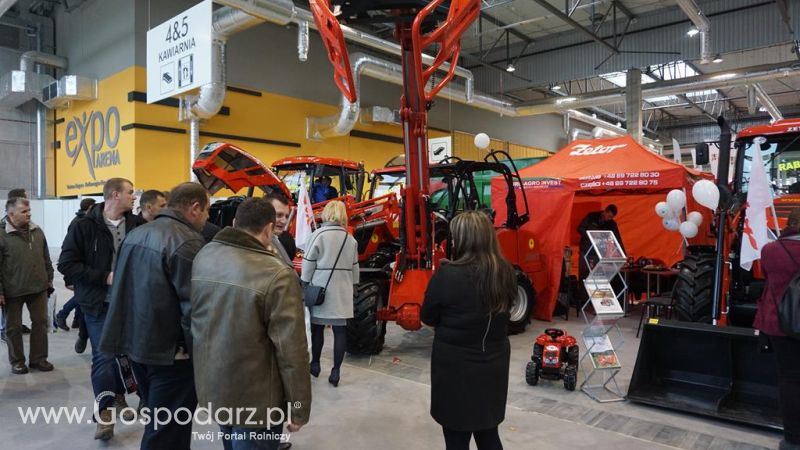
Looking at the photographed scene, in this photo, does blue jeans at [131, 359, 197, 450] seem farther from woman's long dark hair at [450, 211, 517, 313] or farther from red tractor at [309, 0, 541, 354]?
red tractor at [309, 0, 541, 354]

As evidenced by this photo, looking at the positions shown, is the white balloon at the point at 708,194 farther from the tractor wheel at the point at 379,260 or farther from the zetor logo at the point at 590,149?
the zetor logo at the point at 590,149

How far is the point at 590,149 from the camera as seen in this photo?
951 centimetres

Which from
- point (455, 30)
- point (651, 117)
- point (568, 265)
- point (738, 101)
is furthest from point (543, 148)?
point (455, 30)

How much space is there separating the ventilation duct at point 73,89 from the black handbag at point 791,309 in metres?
13.7

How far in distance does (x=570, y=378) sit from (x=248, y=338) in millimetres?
3389

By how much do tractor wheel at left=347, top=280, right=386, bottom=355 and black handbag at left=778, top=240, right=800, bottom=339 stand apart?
340cm

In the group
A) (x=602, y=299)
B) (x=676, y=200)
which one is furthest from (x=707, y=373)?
(x=676, y=200)

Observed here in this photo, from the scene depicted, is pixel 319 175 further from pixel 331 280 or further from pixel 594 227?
pixel 594 227

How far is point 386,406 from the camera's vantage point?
423cm

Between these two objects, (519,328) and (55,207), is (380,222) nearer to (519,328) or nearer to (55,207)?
(519,328)

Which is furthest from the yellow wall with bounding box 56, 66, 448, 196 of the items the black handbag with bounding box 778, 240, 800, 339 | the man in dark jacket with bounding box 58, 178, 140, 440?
the black handbag with bounding box 778, 240, 800, 339

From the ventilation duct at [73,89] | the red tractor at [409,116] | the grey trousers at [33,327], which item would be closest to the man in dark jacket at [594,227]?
the red tractor at [409,116]

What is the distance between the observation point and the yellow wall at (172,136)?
1158 centimetres

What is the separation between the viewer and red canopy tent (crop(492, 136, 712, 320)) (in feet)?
25.5
